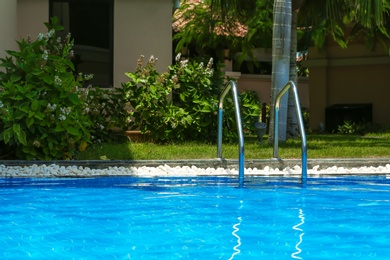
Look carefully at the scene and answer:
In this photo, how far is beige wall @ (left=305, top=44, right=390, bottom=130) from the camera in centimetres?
2708

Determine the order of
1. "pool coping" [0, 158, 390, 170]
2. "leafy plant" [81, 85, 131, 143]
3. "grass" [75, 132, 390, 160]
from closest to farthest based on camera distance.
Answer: "pool coping" [0, 158, 390, 170]
"grass" [75, 132, 390, 160]
"leafy plant" [81, 85, 131, 143]

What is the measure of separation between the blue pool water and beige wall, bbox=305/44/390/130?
16499mm

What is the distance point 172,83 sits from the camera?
14.8m

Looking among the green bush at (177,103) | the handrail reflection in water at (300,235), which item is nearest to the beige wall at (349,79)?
the green bush at (177,103)

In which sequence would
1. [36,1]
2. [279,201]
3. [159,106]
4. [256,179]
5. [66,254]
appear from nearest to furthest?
1. [66,254]
2. [279,201]
3. [256,179]
4. [159,106]
5. [36,1]

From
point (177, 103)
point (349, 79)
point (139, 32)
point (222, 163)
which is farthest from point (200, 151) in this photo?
point (349, 79)

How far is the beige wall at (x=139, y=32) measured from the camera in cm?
1591

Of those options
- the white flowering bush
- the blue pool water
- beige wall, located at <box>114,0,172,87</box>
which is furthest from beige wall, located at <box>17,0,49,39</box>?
the blue pool water

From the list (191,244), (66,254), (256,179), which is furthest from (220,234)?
(256,179)

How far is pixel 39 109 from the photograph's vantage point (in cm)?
1120

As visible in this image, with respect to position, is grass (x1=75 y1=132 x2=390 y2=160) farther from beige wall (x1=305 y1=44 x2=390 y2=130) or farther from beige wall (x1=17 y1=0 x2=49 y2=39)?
beige wall (x1=305 y1=44 x2=390 y2=130)

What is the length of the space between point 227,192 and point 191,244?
3.64m

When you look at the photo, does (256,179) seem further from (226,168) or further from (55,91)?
(55,91)

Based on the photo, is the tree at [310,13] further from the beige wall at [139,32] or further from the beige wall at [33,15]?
the beige wall at [33,15]
